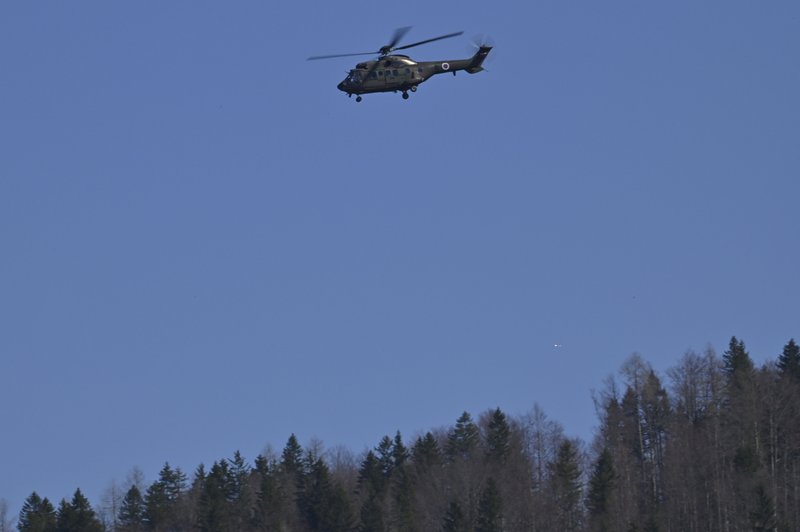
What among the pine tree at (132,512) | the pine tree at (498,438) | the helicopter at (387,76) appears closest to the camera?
the helicopter at (387,76)

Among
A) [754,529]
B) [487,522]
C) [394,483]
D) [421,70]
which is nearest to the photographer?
[421,70]

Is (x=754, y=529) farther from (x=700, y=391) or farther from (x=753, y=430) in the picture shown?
(x=700, y=391)

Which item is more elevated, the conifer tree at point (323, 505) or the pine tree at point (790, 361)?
the pine tree at point (790, 361)

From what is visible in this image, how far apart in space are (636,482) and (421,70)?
4006 centimetres

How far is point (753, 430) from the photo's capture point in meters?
108

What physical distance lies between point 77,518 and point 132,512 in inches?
503

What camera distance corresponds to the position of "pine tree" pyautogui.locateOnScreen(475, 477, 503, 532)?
9831cm

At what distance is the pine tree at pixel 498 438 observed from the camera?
385ft

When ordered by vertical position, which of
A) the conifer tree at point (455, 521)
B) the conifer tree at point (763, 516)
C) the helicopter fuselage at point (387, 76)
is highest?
the helicopter fuselage at point (387, 76)

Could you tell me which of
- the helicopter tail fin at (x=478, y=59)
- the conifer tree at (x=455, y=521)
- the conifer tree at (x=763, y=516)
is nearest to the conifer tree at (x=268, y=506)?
the conifer tree at (x=455, y=521)

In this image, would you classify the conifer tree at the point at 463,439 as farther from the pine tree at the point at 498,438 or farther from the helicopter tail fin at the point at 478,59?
the helicopter tail fin at the point at 478,59

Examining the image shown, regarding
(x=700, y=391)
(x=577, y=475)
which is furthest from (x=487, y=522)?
(x=700, y=391)

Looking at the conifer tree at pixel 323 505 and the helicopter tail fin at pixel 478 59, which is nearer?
the helicopter tail fin at pixel 478 59

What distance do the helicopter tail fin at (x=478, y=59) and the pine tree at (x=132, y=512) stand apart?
169 feet
